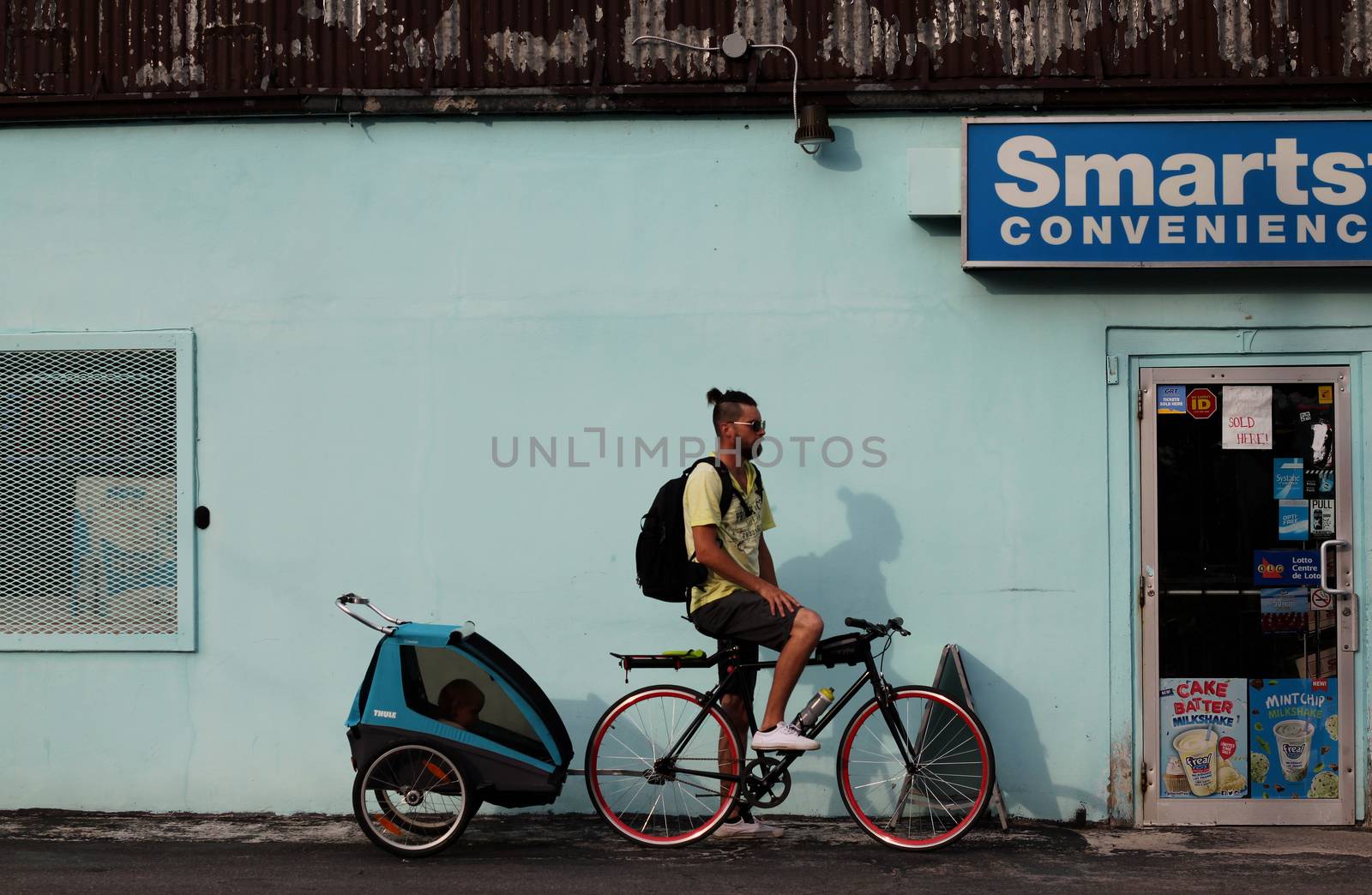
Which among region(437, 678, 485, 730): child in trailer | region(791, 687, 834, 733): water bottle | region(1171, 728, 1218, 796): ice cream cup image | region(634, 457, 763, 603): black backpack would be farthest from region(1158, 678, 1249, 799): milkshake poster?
region(437, 678, 485, 730): child in trailer

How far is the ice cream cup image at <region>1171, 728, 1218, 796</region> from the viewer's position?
22.6ft

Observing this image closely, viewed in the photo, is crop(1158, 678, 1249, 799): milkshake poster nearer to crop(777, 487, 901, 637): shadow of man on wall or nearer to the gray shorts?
crop(777, 487, 901, 637): shadow of man on wall

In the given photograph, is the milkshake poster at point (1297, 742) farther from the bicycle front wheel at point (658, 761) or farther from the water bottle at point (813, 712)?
the bicycle front wheel at point (658, 761)

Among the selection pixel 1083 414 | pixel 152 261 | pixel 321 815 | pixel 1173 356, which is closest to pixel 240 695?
pixel 321 815

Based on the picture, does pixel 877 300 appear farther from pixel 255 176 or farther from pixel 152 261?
pixel 152 261

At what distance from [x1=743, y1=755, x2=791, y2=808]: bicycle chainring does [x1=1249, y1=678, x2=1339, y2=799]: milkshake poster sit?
246 centimetres

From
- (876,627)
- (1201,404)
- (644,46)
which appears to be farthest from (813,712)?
(644,46)

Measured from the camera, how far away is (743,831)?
21.5 ft

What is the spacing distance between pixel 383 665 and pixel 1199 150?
4.71 metres

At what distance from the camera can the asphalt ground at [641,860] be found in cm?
583

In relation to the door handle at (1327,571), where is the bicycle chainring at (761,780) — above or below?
below

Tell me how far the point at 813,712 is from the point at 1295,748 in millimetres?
2595

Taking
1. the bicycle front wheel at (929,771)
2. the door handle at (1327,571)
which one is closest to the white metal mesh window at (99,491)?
the bicycle front wheel at (929,771)

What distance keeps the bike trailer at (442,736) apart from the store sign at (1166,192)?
3.10m
